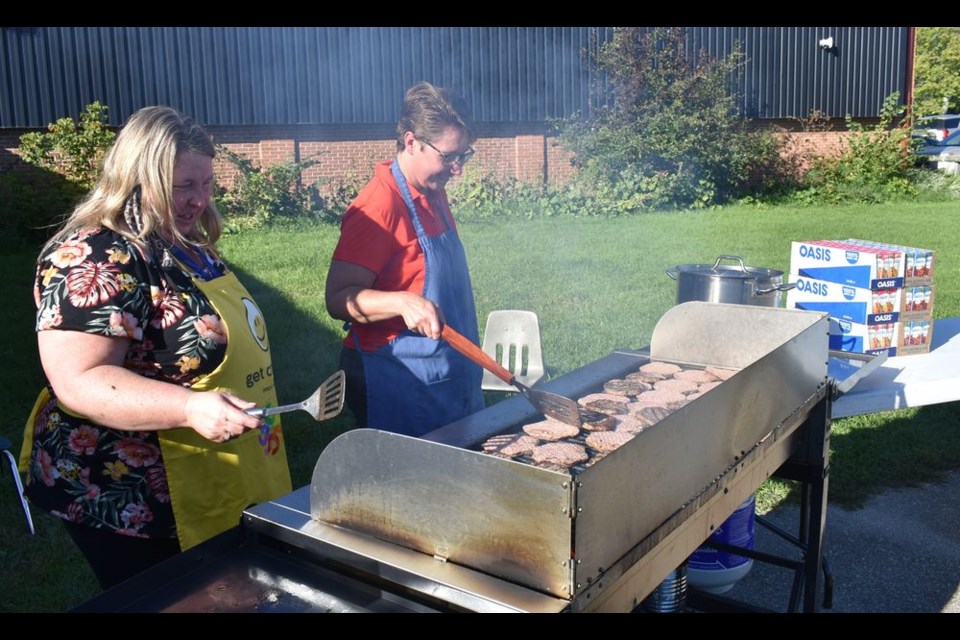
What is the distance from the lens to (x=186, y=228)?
201cm

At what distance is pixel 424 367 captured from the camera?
2.73 metres

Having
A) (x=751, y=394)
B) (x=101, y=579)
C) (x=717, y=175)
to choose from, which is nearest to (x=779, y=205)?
(x=717, y=175)

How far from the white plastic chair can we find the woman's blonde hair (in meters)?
1.76

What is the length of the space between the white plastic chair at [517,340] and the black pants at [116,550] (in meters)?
1.68

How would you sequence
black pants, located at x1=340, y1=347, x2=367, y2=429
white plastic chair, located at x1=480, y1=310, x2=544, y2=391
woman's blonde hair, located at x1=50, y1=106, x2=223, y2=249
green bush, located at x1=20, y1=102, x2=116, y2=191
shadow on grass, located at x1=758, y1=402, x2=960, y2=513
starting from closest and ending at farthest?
woman's blonde hair, located at x1=50, y1=106, x2=223, y2=249 → black pants, located at x1=340, y1=347, x2=367, y2=429 → white plastic chair, located at x1=480, y1=310, x2=544, y2=391 → shadow on grass, located at x1=758, y1=402, x2=960, y2=513 → green bush, located at x1=20, y1=102, x2=116, y2=191

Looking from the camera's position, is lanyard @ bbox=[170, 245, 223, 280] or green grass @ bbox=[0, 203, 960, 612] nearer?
lanyard @ bbox=[170, 245, 223, 280]

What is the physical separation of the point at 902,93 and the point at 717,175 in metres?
5.17

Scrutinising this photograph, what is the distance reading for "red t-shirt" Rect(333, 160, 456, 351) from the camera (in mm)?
2598

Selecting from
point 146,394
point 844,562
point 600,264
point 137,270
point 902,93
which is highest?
point 902,93

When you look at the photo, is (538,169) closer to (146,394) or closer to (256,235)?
(256,235)

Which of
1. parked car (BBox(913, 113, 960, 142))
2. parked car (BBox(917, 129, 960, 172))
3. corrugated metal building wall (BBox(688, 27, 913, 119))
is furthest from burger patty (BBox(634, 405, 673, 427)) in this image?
parked car (BBox(913, 113, 960, 142))

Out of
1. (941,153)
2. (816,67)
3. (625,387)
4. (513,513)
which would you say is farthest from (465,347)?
(941,153)

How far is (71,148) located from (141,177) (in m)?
10.8

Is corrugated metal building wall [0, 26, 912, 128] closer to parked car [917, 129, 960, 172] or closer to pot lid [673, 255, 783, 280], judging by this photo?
parked car [917, 129, 960, 172]
